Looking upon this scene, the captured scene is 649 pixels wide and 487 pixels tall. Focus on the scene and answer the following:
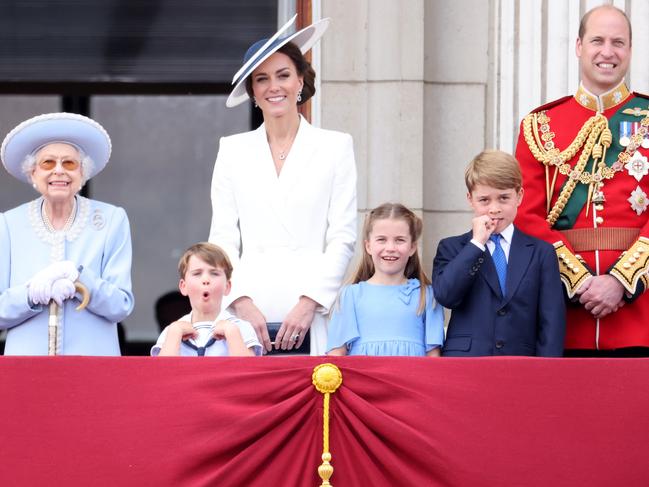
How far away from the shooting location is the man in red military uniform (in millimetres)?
5824

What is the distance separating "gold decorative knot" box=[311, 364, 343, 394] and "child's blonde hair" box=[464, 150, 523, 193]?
39.0 inches

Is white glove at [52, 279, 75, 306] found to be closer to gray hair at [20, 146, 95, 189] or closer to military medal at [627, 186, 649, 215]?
gray hair at [20, 146, 95, 189]

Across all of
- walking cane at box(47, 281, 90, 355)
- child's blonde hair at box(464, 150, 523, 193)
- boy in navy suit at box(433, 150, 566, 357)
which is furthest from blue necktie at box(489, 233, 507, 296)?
walking cane at box(47, 281, 90, 355)

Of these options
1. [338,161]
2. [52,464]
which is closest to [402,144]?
[338,161]

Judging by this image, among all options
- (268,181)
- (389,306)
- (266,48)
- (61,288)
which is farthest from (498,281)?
(61,288)

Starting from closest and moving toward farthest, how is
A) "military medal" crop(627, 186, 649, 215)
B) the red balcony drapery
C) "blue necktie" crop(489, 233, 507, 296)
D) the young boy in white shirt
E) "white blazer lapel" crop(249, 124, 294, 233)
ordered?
the red balcony drapery
the young boy in white shirt
"blue necktie" crop(489, 233, 507, 296)
"military medal" crop(627, 186, 649, 215)
"white blazer lapel" crop(249, 124, 294, 233)

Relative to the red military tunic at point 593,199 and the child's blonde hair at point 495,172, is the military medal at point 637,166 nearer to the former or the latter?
the red military tunic at point 593,199

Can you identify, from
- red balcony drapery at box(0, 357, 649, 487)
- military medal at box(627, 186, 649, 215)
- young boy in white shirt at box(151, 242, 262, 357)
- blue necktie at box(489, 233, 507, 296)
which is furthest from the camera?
military medal at box(627, 186, 649, 215)

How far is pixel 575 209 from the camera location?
6004 mm

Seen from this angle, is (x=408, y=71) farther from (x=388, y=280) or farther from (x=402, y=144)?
(x=388, y=280)

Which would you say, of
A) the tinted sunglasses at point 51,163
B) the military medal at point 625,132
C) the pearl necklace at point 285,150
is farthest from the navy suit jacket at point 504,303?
the tinted sunglasses at point 51,163

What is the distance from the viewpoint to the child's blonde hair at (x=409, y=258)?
5.86 m

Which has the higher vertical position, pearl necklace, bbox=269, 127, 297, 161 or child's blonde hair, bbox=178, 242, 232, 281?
pearl necklace, bbox=269, 127, 297, 161

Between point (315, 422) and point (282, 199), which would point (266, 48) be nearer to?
point (282, 199)
